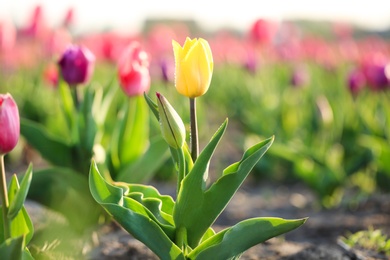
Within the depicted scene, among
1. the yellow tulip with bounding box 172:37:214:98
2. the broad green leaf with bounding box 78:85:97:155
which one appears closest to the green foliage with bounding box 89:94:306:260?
the yellow tulip with bounding box 172:37:214:98

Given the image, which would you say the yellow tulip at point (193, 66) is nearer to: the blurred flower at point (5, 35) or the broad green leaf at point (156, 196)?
the broad green leaf at point (156, 196)

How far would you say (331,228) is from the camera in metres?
3.27

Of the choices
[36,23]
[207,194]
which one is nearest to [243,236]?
[207,194]

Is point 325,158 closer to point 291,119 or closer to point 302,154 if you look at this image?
point 302,154

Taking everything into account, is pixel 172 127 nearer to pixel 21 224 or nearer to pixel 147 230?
pixel 147 230

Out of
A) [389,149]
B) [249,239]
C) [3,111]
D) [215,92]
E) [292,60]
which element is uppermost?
[3,111]

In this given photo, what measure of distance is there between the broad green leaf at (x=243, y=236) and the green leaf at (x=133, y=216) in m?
0.08

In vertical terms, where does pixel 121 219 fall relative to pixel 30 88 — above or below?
above

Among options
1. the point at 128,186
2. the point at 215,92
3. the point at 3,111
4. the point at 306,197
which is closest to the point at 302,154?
the point at 306,197

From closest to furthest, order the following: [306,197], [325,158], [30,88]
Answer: [325,158], [306,197], [30,88]

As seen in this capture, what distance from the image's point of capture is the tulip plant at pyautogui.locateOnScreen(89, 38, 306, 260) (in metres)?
1.57

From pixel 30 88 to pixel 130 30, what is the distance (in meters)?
2.01

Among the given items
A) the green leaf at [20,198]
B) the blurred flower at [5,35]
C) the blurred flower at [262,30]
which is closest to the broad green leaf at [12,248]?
the green leaf at [20,198]

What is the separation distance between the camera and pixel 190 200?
163 cm
